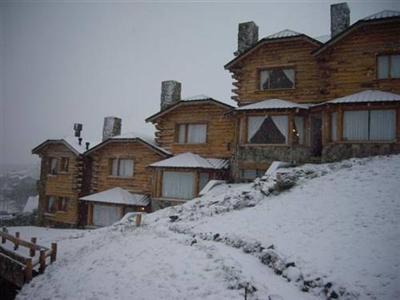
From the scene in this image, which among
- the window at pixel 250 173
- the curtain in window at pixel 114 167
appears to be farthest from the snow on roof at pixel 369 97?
the curtain in window at pixel 114 167

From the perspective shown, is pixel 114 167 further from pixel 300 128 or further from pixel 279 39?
pixel 279 39

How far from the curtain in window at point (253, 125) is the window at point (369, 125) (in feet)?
19.5

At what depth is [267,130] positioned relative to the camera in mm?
24812

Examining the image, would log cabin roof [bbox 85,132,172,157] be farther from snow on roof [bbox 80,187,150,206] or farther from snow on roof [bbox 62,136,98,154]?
snow on roof [bbox 80,187,150,206]

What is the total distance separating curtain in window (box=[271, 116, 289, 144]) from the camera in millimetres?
23906

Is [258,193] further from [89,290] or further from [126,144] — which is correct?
[126,144]

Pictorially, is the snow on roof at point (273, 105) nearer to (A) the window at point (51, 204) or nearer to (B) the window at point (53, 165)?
(B) the window at point (53, 165)

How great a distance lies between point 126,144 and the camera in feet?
102

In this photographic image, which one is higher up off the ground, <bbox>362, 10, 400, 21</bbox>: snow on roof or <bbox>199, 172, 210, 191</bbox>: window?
<bbox>362, 10, 400, 21</bbox>: snow on roof

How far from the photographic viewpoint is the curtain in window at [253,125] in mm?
24828

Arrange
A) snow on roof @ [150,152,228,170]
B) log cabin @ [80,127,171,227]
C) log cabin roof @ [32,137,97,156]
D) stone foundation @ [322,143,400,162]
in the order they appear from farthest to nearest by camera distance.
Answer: log cabin roof @ [32,137,97,156] → log cabin @ [80,127,171,227] → snow on roof @ [150,152,228,170] → stone foundation @ [322,143,400,162]

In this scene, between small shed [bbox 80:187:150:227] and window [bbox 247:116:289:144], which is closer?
window [bbox 247:116:289:144]

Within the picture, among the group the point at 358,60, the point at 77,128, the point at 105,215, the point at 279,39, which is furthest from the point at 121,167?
the point at 358,60

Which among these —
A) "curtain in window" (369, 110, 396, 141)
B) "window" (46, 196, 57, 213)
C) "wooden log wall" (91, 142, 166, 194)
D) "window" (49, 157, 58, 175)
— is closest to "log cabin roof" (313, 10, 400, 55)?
"curtain in window" (369, 110, 396, 141)
